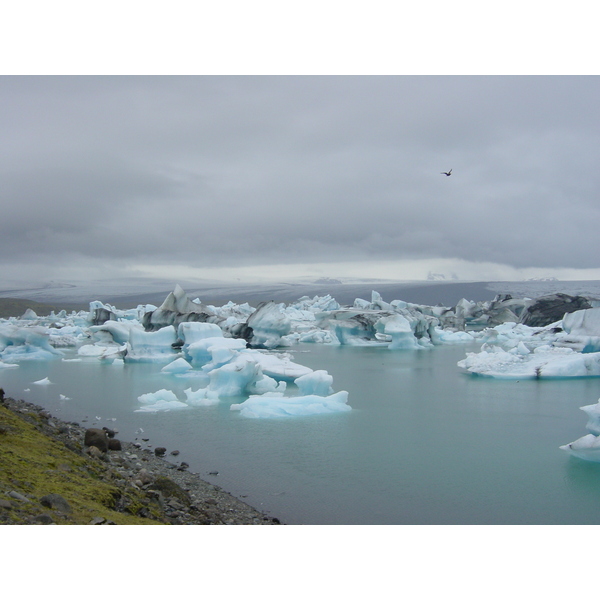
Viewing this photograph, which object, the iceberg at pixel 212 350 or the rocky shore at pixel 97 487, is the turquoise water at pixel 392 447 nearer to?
the rocky shore at pixel 97 487

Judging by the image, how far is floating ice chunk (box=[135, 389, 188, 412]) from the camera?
854 cm

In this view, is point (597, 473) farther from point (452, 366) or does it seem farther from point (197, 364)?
point (197, 364)

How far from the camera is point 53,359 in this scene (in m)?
16.2

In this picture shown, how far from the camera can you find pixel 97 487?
3863 mm

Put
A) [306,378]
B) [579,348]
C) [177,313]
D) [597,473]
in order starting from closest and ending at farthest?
[597,473]
[306,378]
[579,348]
[177,313]

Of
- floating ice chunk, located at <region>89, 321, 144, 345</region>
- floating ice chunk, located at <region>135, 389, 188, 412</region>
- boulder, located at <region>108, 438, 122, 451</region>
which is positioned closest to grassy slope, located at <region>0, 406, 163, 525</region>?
boulder, located at <region>108, 438, 122, 451</region>

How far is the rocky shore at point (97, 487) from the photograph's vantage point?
314cm

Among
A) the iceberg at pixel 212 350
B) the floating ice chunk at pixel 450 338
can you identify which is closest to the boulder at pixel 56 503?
the iceberg at pixel 212 350

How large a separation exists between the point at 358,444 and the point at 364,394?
384 centimetres

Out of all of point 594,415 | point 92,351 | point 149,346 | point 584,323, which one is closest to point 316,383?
point 594,415

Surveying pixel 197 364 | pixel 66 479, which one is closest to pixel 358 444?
pixel 66 479

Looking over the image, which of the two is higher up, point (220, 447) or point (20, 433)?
point (20, 433)

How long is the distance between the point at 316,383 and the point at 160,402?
8.38 feet

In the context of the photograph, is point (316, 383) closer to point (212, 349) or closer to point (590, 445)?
point (212, 349)
